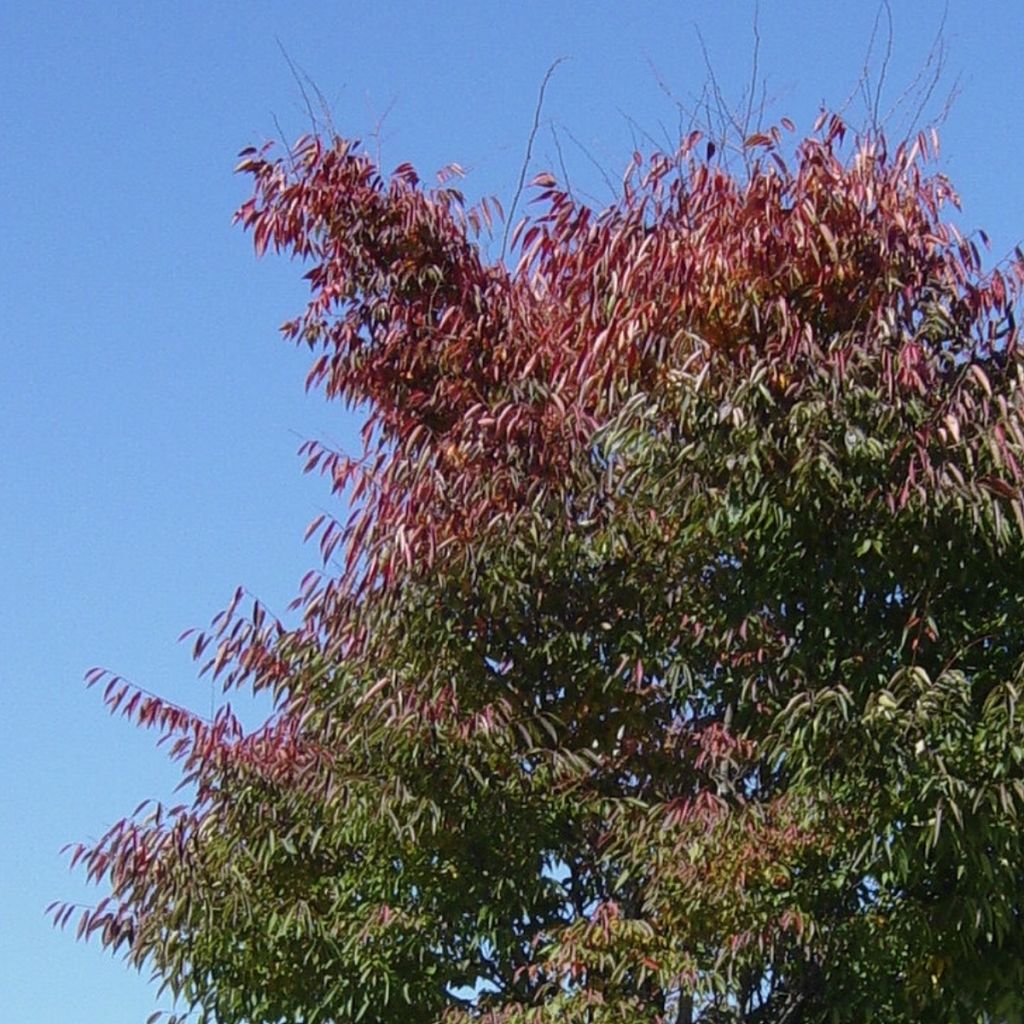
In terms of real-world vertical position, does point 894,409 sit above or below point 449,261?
below

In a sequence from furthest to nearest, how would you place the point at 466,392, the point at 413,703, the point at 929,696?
1. the point at 466,392
2. the point at 413,703
3. the point at 929,696

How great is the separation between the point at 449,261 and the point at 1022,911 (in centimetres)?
339

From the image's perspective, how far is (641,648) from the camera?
263 inches

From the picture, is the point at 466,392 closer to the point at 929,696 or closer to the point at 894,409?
the point at 894,409

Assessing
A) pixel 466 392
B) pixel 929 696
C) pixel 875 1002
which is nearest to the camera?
pixel 929 696

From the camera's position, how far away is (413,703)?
6.45m

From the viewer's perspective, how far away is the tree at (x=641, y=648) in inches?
232

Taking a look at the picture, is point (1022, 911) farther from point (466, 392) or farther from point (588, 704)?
point (466, 392)

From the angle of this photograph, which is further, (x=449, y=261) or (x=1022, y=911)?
(x=449, y=261)

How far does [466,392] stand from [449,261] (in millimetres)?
623

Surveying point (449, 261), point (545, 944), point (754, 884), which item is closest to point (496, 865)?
point (545, 944)

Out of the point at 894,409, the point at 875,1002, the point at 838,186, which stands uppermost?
the point at 838,186

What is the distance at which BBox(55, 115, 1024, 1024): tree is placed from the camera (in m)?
5.90

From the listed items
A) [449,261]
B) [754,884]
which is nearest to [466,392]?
[449,261]
